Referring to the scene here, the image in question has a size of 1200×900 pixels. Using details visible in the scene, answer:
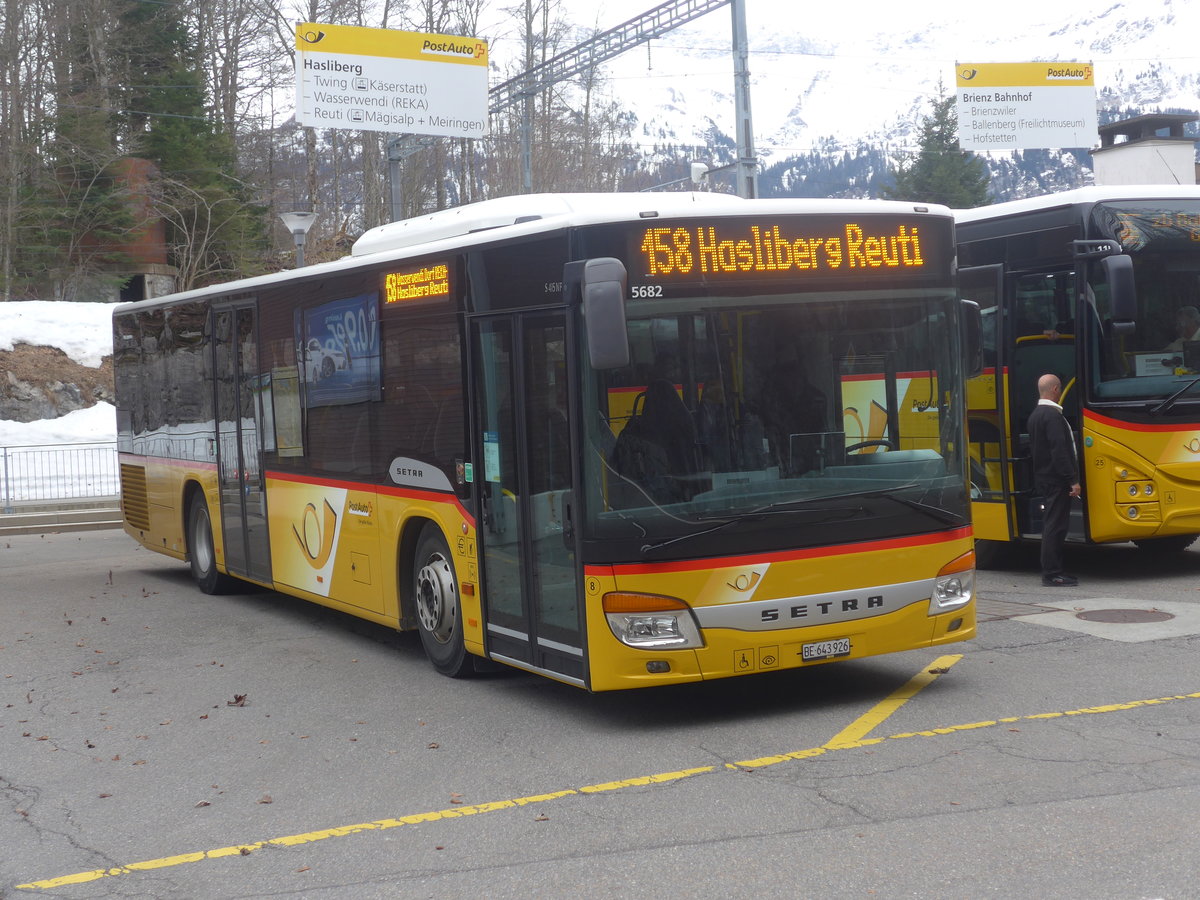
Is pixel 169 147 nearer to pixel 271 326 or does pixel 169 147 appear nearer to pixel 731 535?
pixel 271 326

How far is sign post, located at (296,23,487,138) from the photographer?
77.8 feet

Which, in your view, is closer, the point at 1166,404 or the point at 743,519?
the point at 743,519

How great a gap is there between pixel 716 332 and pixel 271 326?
5.39 metres

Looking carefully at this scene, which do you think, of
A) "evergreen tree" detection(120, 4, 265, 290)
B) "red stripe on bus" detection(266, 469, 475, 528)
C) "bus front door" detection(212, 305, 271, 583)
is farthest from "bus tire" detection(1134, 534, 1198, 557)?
"evergreen tree" detection(120, 4, 265, 290)

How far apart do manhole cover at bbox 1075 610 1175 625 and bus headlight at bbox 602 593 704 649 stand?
4.20 meters

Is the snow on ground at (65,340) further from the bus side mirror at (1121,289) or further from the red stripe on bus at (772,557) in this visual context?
the red stripe on bus at (772,557)

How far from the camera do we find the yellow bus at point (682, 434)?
23.6 ft

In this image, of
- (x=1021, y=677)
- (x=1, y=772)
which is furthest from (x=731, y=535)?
(x=1, y=772)

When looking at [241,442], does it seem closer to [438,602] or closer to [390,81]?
[438,602]

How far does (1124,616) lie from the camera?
10289mm

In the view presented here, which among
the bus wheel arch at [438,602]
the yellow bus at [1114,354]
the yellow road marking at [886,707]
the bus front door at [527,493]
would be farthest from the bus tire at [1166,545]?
the bus front door at [527,493]

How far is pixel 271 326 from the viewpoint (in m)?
11.6

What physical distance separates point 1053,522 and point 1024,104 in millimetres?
20465

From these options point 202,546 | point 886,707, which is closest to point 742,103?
point 202,546
